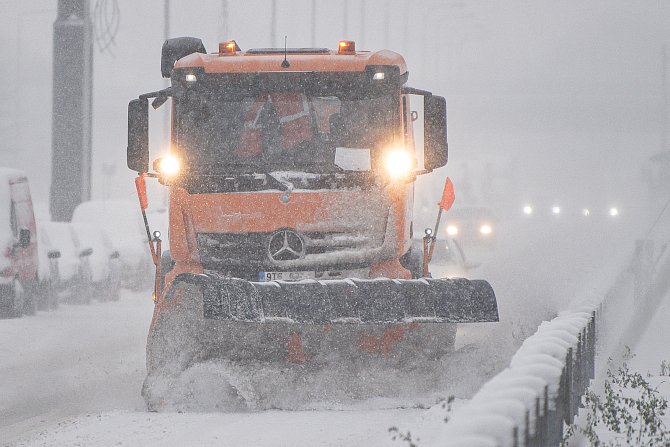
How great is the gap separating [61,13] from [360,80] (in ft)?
61.6

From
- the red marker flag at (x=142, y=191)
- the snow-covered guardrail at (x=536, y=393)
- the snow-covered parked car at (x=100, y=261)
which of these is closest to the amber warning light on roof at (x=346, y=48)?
the red marker flag at (x=142, y=191)

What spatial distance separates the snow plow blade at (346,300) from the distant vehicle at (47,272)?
1162cm

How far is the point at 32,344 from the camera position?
52.1 feet

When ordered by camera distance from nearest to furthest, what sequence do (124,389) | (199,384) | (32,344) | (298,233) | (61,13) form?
1. (199,384)
2. (298,233)
3. (124,389)
4. (32,344)
5. (61,13)

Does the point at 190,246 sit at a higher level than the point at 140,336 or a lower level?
higher

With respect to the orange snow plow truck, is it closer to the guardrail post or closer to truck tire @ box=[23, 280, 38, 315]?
truck tire @ box=[23, 280, 38, 315]

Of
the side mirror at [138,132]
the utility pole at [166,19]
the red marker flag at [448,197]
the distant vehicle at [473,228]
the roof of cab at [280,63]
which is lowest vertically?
the distant vehicle at [473,228]

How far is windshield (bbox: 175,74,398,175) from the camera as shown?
387 inches

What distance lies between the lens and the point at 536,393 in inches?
209

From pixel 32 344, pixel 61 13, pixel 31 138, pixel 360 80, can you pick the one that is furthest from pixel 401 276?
pixel 31 138

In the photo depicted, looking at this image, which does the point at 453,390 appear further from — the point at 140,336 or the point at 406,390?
the point at 140,336

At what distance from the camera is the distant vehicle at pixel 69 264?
21484 mm

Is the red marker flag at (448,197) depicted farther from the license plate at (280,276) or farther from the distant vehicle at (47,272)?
the distant vehicle at (47,272)

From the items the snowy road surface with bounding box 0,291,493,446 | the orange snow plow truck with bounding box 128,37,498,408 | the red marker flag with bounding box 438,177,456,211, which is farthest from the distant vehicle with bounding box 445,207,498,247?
the orange snow plow truck with bounding box 128,37,498,408
